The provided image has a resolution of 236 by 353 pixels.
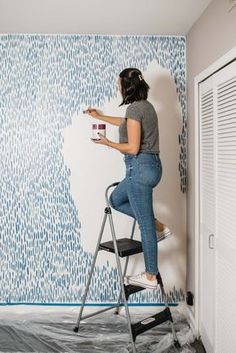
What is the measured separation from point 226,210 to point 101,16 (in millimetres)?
1649

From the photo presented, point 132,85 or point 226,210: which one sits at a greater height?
point 132,85

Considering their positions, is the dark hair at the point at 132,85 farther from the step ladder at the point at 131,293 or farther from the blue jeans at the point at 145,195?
the step ladder at the point at 131,293

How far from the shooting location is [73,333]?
9.26 ft

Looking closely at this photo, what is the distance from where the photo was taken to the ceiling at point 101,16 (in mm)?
2482

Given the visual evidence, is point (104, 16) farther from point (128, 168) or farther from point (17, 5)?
point (128, 168)

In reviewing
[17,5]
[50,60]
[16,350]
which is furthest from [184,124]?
[16,350]

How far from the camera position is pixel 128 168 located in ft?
8.28

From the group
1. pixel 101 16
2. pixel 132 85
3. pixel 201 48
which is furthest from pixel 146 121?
pixel 101 16

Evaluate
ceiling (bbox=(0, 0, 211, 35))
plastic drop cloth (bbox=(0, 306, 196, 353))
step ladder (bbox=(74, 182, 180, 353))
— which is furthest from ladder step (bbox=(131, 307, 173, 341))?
ceiling (bbox=(0, 0, 211, 35))

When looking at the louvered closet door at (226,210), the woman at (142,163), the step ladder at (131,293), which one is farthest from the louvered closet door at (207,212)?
the woman at (142,163)

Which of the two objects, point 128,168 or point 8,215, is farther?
point 8,215

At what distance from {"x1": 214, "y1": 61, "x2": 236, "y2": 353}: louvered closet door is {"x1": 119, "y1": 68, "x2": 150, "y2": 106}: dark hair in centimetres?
48

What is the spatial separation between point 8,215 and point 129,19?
1.86 metres

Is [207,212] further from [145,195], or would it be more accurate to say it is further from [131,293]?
[131,293]
